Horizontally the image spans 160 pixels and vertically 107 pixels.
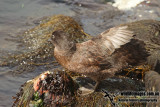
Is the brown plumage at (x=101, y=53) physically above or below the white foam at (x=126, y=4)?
below

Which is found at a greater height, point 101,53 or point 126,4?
point 126,4

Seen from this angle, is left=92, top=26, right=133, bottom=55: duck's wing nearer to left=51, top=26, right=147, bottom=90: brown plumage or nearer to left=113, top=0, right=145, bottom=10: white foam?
left=51, top=26, right=147, bottom=90: brown plumage

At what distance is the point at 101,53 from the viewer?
4258 mm

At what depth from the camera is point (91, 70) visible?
425 cm

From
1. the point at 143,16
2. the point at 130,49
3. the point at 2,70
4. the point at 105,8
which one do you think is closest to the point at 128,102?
the point at 130,49

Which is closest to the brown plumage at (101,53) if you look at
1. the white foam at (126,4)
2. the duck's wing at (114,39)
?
the duck's wing at (114,39)

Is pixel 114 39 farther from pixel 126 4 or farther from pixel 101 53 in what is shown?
pixel 126 4

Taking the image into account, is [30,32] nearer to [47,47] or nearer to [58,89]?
[47,47]

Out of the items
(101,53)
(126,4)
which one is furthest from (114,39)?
(126,4)

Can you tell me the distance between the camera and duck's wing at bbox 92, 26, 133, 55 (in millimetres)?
4088

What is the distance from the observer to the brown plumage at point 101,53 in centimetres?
420

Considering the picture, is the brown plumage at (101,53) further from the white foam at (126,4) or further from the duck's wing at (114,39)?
the white foam at (126,4)

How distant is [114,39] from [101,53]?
34 cm

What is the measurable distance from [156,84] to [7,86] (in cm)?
339
